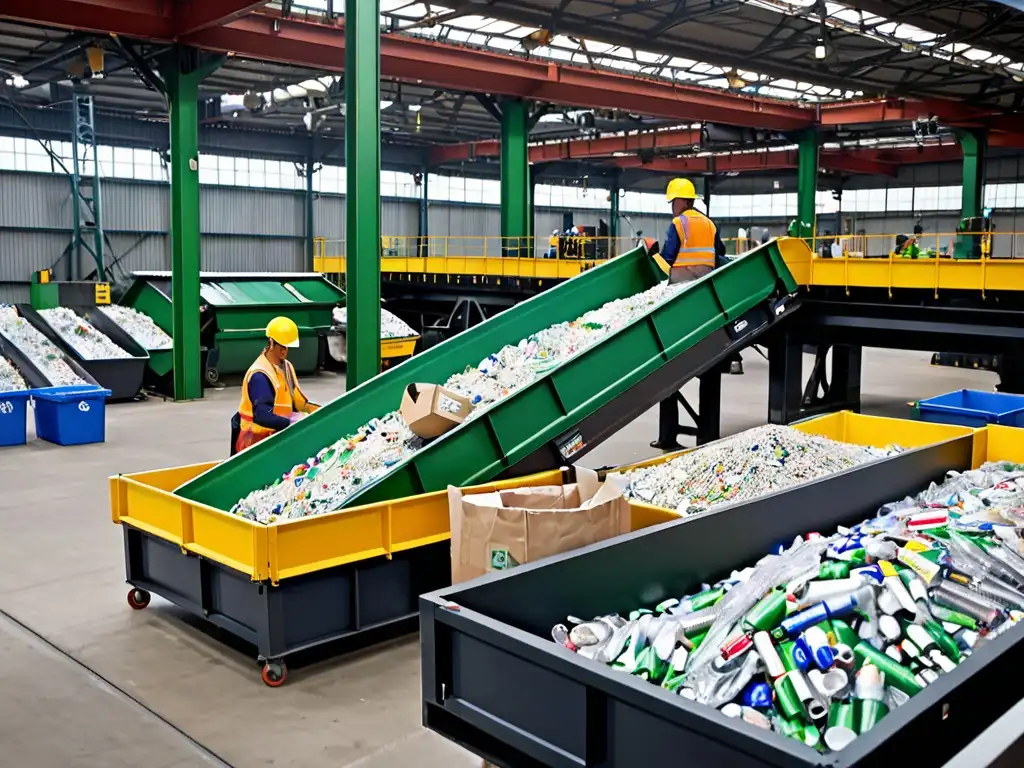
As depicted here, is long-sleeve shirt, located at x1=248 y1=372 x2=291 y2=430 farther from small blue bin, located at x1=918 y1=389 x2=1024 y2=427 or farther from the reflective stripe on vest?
small blue bin, located at x1=918 y1=389 x2=1024 y2=427

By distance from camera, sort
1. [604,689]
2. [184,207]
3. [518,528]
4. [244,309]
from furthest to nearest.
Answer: [244,309]
[184,207]
[518,528]
[604,689]

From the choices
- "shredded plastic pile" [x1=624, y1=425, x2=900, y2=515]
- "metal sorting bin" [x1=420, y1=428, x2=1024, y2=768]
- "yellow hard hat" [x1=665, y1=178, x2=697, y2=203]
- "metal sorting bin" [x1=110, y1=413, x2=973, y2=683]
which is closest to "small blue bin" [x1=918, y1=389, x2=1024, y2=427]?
"shredded plastic pile" [x1=624, y1=425, x2=900, y2=515]

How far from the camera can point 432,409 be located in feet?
18.7

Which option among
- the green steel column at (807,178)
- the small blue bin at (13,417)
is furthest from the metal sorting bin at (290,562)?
the green steel column at (807,178)

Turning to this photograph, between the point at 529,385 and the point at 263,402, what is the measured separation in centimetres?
172

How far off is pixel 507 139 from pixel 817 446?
13670 millimetres

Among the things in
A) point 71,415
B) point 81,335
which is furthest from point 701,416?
point 81,335

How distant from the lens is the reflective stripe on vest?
6055 mm

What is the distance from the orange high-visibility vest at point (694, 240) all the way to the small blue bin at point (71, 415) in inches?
266

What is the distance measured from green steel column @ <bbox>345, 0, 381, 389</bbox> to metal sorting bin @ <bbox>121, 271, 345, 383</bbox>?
7482 mm

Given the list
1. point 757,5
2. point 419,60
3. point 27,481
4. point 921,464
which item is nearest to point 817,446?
point 921,464

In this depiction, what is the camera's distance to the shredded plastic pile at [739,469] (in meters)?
5.37

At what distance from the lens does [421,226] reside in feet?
106

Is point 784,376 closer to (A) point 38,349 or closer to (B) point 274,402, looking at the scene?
(B) point 274,402
